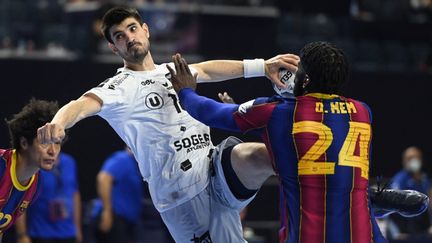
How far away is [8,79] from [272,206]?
4327mm

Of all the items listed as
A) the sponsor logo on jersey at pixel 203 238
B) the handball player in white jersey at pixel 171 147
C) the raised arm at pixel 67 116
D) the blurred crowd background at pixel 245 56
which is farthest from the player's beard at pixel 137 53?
the blurred crowd background at pixel 245 56

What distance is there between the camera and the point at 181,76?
621 centimetres

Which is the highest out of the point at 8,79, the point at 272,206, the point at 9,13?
the point at 9,13

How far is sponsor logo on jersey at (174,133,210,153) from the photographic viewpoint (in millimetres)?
6613

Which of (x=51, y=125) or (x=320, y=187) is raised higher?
(x=51, y=125)

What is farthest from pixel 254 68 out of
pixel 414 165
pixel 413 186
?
pixel 414 165

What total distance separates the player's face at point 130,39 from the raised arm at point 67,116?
54 centimetres

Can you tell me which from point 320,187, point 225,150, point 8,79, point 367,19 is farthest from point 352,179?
point 367,19

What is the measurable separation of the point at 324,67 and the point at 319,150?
0.50 m

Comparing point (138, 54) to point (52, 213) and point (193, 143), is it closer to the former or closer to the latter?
point (193, 143)

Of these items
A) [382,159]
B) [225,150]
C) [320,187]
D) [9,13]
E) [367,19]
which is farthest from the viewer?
[367,19]

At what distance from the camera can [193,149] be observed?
6652 mm

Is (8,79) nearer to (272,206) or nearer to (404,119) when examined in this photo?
(272,206)

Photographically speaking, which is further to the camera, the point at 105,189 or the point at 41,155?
the point at 105,189
